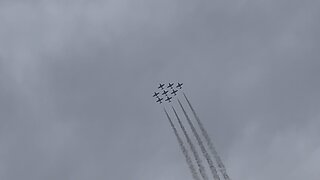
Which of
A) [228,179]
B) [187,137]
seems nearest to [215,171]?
[228,179]

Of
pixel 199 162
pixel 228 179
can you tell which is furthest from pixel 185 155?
pixel 228 179

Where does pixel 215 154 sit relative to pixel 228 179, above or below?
above

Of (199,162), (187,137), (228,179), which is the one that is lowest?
(228,179)

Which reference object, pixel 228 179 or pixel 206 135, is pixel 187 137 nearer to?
pixel 206 135

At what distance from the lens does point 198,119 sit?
198 meters

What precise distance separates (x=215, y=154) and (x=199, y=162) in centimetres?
800

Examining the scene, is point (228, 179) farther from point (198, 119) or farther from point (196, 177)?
point (198, 119)

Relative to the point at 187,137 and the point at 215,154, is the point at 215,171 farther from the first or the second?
the point at 187,137

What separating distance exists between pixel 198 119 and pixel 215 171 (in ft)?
80.1

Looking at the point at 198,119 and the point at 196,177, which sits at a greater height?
the point at 198,119

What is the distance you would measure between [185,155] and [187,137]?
27.0 ft

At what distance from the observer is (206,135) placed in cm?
19612

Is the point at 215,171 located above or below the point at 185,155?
below

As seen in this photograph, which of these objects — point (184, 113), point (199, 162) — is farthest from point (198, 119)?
point (199, 162)
